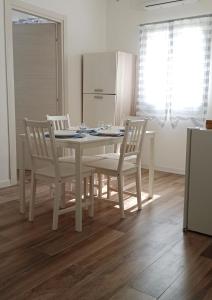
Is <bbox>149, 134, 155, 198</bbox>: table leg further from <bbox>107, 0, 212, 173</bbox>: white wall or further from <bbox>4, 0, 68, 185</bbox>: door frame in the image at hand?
<bbox>4, 0, 68, 185</bbox>: door frame

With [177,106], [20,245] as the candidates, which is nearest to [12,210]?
[20,245]

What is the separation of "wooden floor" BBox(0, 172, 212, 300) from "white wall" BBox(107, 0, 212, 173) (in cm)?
174

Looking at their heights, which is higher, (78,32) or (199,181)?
(78,32)

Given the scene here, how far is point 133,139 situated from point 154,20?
2.61 metres

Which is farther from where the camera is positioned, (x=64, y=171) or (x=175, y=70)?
(x=175, y=70)

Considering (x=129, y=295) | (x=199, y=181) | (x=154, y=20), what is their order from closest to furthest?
(x=129, y=295), (x=199, y=181), (x=154, y=20)

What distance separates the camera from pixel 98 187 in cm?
371

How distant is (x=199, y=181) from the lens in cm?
271

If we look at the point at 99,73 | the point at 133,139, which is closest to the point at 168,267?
the point at 133,139

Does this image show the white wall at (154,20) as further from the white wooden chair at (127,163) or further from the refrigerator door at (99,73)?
the white wooden chair at (127,163)

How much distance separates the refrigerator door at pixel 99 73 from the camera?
4.96m

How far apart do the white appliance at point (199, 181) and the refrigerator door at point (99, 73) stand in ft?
8.15

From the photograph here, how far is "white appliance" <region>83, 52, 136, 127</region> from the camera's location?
4973 millimetres

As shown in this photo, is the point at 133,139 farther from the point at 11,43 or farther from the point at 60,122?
the point at 11,43
